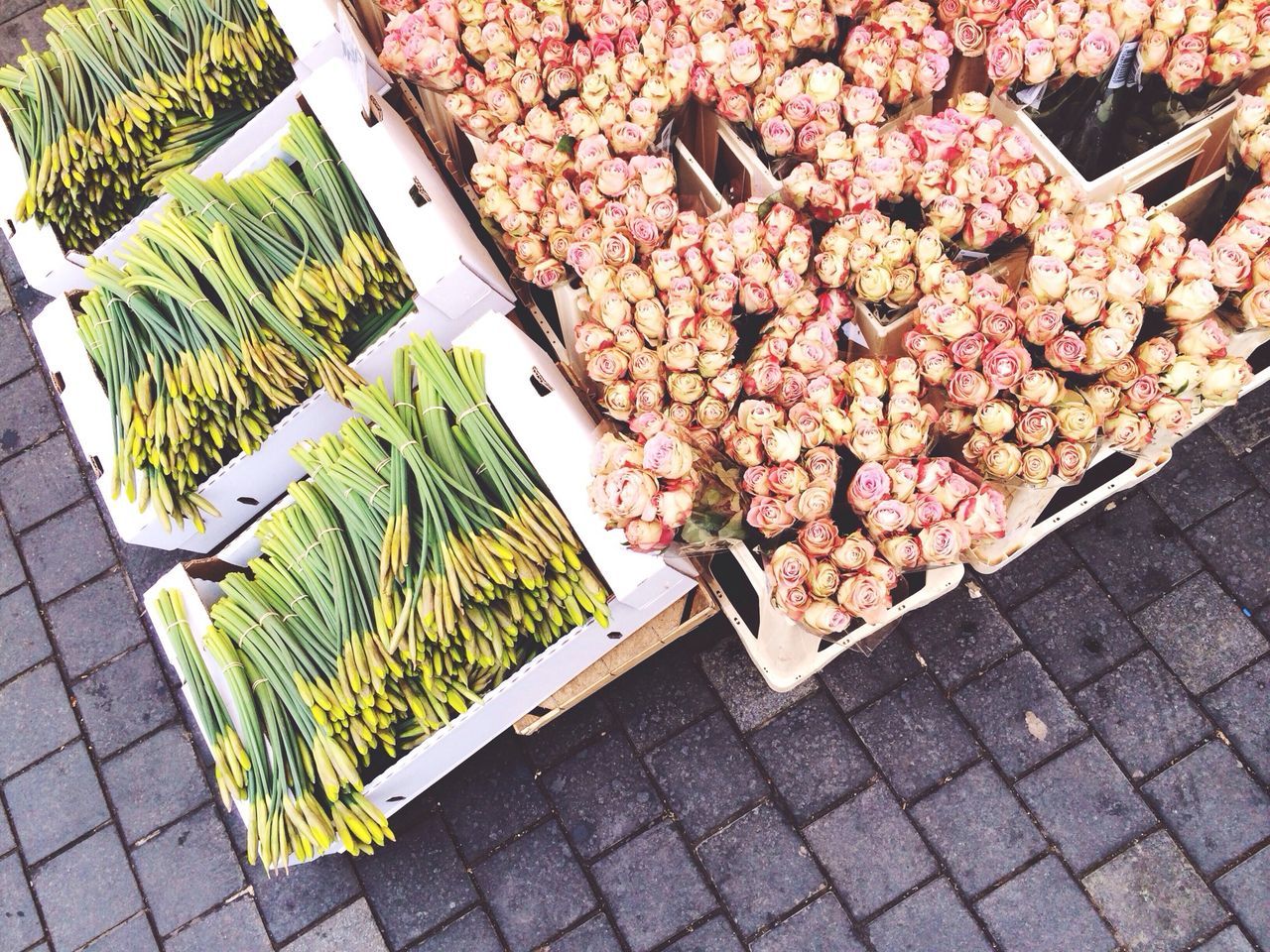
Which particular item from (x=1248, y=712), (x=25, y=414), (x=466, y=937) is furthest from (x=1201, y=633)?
(x=25, y=414)

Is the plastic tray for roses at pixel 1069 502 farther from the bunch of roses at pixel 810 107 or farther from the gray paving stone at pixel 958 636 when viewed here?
the bunch of roses at pixel 810 107

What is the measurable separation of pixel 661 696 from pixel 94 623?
1743 millimetres

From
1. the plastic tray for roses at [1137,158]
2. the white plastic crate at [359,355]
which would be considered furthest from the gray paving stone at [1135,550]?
the white plastic crate at [359,355]

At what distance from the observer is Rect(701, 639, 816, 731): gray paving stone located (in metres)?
2.44

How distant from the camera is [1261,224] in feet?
4.97

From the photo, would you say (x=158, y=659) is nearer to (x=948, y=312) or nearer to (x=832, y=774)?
(x=832, y=774)

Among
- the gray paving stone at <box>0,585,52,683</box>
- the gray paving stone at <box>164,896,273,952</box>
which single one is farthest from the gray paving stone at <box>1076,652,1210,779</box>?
the gray paving stone at <box>0,585,52,683</box>

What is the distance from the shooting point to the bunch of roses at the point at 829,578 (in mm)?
1424

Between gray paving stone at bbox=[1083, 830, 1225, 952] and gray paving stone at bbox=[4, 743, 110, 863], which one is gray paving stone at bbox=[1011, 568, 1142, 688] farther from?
gray paving stone at bbox=[4, 743, 110, 863]

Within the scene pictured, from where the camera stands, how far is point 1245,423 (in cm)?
255

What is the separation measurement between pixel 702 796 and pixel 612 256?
1.40m

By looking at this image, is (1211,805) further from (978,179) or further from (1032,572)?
(978,179)

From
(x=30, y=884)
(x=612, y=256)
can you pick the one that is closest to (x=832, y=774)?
(x=612, y=256)

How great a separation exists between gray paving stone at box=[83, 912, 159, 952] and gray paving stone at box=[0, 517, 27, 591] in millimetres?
1118
